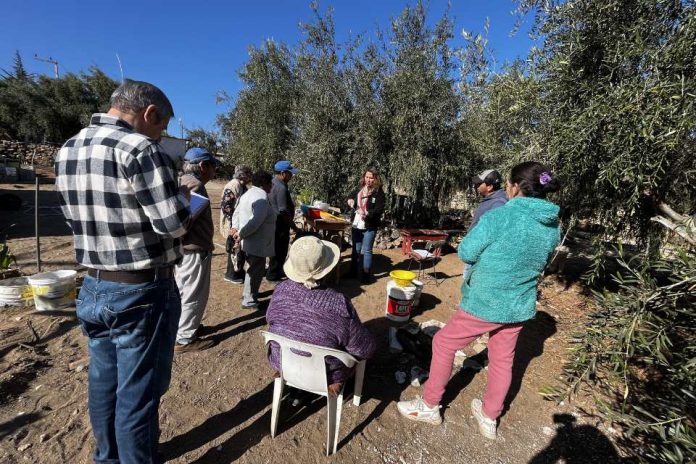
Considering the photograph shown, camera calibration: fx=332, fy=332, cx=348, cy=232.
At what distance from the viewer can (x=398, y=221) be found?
32.1 feet

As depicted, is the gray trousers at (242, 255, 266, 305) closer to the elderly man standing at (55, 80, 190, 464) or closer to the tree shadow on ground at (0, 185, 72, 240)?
the elderly man standing at (55, 80, 190, 464)

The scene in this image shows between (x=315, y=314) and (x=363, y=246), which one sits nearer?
(x=315, y=314)

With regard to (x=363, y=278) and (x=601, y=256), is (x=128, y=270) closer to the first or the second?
(x=363, y=278)


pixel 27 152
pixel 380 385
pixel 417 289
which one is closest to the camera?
pixel 380 385

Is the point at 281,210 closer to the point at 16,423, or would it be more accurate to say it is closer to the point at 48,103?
the point at 16,423

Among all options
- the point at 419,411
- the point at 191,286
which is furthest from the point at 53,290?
the point at 419,411

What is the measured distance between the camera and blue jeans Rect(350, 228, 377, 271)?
5.48 m

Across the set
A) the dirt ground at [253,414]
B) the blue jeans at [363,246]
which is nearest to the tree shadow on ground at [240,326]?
the dirt ground at [253,414]

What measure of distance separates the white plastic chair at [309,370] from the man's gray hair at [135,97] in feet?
4.69

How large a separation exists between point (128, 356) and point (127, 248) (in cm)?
54

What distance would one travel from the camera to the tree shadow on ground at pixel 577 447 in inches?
95.1

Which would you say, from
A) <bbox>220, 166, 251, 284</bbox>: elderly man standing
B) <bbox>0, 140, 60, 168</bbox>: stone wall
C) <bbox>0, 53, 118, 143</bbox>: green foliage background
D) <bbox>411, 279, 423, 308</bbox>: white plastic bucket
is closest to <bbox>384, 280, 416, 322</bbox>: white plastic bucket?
<bbox>411, 279, 423, 308</bbox>: white plastic bucket

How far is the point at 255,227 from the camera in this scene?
3828 millimetres

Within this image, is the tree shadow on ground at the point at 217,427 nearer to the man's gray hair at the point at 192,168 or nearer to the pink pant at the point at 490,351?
the pink pant at the point at 490,351
